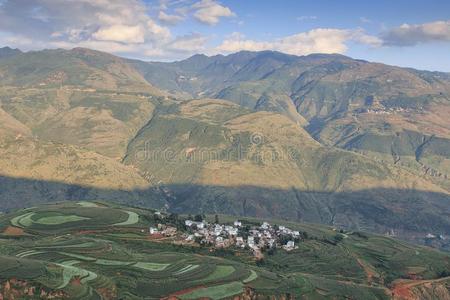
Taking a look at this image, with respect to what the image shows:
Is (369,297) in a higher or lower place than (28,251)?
lower

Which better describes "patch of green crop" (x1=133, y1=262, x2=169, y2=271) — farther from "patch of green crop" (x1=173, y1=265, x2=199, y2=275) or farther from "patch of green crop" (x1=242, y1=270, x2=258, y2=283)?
"patch of green crop" (x1=242, y1=270, x2=258, y2=283)

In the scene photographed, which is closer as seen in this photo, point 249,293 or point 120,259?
point 249,293

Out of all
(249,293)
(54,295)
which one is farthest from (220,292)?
(54,295)

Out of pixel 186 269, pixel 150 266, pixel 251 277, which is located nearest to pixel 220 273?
pixel 251 277

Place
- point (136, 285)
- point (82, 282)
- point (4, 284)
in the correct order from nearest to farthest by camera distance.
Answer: point (4, 284) < point (82, 282) < point (136, 285)

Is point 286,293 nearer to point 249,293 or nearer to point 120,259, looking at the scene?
point 249,293

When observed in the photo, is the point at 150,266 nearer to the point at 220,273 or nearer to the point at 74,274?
the point at 220,273

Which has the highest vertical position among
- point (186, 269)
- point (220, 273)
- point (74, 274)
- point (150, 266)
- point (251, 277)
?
point (74, 274)

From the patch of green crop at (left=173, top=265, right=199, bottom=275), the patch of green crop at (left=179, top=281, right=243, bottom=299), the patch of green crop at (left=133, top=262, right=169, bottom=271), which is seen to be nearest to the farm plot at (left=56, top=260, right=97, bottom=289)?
the patch of green crop at (left=133, top=262, right=169, bottom=271)

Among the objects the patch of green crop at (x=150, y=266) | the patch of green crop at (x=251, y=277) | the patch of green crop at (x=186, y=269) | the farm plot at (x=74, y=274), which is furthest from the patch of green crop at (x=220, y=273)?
the farm plot at (x=74, y=274)

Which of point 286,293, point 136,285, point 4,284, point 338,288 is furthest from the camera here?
point 338,288

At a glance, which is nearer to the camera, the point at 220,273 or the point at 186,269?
the point at 186,269
